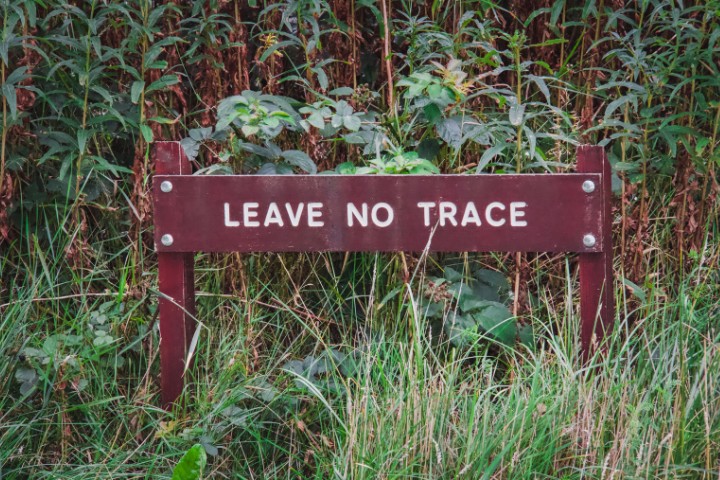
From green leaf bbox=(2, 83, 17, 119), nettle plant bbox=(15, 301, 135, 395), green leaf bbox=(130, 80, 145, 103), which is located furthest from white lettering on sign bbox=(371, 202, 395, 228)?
green leaf bbox=(2, 83, 17, 119)

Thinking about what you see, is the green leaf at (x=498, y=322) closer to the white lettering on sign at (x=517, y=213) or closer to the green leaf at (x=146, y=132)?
Result: the white lettering on sign at (x=517, y=213)

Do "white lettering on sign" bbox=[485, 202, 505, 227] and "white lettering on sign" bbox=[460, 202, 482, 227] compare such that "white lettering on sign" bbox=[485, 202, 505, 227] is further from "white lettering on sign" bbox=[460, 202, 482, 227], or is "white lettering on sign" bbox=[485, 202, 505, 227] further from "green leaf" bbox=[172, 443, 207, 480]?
"green leaf" bbox=[172, 443, 207, 480]

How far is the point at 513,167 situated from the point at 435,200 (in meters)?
0.76

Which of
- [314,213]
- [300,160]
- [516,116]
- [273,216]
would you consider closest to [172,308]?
[273,216]

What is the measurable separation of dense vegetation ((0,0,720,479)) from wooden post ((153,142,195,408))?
0.42 feet

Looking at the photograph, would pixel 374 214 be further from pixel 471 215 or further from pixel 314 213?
pixel 471 215

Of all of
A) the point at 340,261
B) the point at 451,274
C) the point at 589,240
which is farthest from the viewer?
the point at 340,261

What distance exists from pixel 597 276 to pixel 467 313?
2.23 ft

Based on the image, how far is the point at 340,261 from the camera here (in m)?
3.74

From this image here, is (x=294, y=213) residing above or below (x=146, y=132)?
below

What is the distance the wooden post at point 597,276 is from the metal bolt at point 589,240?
0.05 ft

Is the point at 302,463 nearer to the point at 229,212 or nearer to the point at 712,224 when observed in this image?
the point at 229,212

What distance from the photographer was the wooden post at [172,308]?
2939 mm

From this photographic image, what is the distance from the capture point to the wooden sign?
2783 millimetres
